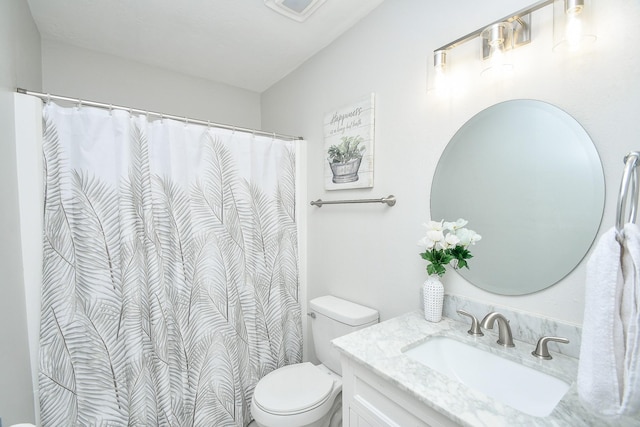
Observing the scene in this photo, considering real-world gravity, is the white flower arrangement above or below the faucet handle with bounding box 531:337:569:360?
above

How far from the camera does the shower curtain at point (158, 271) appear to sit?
129cm

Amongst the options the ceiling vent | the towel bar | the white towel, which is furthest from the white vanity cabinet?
the ceiling vent

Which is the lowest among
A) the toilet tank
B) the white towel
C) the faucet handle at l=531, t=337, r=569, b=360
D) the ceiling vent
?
the toilet tank

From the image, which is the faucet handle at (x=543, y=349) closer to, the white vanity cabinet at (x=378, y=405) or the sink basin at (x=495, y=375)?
the sink basin at (x=495, y=375)

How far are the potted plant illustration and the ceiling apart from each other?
0.68 metres

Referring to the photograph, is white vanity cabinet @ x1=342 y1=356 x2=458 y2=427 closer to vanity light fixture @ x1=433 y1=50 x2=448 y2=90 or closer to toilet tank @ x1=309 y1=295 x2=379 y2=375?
toilet tank @ x1=309 y1=295 x2=379 y2=375

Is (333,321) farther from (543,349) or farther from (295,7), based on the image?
(295,7)

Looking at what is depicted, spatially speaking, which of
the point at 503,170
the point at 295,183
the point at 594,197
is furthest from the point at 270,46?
the point at 594,197

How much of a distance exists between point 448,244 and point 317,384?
1004 millimetres

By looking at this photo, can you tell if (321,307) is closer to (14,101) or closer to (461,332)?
(461,332)

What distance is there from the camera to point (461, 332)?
1.06 m

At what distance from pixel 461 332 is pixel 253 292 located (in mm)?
1233

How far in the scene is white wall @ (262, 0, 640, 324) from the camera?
0.81m

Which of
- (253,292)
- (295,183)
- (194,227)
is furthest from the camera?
(295,183)
